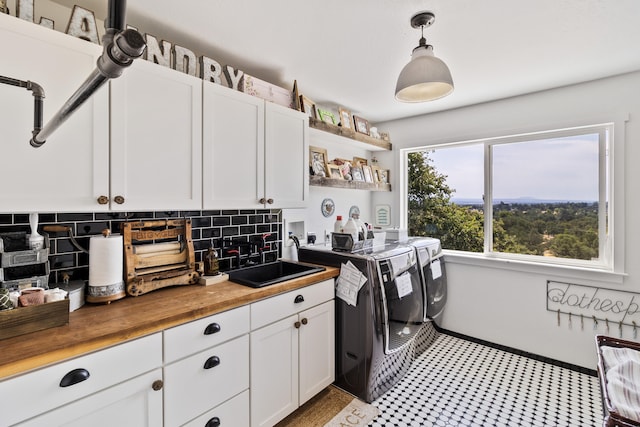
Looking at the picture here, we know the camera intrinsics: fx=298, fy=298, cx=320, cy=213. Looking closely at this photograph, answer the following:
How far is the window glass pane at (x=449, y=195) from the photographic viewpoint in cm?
304

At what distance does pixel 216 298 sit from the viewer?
4.85 ft

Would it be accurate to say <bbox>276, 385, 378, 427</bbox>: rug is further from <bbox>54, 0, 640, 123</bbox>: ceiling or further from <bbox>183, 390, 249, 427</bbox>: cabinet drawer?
<bbox>54, 0, 640, 123</bbox>: ceiling

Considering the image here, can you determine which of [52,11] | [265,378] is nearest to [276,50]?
[52,11]

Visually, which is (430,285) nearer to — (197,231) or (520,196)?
(520,196)

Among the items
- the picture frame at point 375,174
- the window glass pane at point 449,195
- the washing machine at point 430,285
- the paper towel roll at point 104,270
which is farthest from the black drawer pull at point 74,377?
the window glass pane at point 449,195

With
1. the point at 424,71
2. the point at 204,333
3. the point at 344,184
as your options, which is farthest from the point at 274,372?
the point at 424,71

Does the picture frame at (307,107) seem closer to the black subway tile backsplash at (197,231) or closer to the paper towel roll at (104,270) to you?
the black subway tile backsplash at (197,231)

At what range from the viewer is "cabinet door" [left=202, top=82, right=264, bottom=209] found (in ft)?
5.59

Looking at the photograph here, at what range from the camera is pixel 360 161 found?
3379 millimetres

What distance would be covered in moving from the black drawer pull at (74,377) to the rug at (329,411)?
3.97ft

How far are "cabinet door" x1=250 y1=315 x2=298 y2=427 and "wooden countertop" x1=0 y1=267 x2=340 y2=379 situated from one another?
0.74ft

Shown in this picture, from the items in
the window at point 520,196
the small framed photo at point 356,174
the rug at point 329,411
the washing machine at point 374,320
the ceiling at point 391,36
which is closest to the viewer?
the ceiling at point 391,36

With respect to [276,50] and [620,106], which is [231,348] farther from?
[620,106]

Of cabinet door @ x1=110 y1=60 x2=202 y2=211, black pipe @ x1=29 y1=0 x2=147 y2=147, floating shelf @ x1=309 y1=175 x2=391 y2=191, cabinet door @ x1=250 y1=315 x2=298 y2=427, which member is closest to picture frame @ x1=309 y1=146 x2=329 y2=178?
floating shelf @ x1=309 y1=175 x2=391 y2=191
